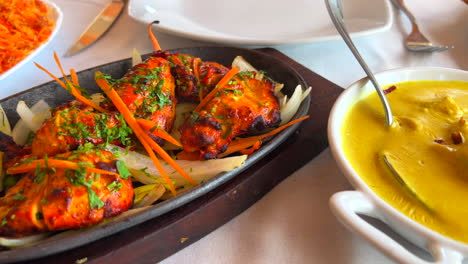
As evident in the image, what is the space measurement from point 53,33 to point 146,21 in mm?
510

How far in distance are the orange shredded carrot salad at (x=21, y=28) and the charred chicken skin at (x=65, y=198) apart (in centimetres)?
107

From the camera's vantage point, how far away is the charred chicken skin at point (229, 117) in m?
1.13

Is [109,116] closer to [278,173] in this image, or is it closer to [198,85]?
[198,85]

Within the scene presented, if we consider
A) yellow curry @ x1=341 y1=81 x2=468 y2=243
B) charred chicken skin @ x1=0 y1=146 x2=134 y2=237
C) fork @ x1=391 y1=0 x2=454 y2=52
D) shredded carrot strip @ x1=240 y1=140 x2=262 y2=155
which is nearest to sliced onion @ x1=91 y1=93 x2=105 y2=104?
charred chicken skin @ x1=0 y1=146 x2=134 y2=237

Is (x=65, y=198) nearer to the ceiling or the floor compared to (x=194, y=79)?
nearer to the floor

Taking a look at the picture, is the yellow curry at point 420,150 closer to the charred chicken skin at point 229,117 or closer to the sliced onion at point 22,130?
the charred chicken skin at point 229,117

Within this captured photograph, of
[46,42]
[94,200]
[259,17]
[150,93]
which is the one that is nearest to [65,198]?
[94,200]

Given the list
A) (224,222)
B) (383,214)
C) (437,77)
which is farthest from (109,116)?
(437,77)

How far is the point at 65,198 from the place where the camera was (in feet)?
2.97

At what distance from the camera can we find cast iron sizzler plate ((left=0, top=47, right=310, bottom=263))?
0.86 metres

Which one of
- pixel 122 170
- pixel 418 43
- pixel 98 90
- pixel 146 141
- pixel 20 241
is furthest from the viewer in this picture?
pixel 418 43

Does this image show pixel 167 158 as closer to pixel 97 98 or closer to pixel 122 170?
pixel 122 170

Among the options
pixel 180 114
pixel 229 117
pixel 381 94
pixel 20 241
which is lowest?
pixel 20 241

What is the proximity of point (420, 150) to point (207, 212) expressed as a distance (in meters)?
0.69
